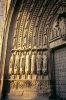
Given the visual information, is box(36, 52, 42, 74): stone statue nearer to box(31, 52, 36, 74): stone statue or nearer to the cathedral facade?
the cathedral facade

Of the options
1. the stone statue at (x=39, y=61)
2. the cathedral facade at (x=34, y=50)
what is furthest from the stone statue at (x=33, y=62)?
the stone statue at (x=39, y=61)

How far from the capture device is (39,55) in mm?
6102

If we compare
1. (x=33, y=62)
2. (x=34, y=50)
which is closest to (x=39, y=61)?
(x=33, y=62)

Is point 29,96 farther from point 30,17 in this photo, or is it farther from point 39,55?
point 30,17

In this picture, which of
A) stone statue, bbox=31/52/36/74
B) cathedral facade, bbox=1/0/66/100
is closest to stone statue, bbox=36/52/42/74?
cathedral facade, bbox=1/0/66/100

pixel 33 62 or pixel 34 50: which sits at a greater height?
pixel 34 50

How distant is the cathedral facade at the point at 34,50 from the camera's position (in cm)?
588

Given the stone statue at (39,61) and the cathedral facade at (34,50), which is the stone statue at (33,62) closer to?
the cathedral facade at (34,50)

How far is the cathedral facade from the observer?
588 centimetres

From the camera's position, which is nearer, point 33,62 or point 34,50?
point 33,62

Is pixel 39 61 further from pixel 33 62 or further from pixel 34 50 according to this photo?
pixel 34 50

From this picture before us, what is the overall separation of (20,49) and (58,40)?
4.27 feet

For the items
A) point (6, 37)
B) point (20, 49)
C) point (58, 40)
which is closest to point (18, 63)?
point (20, 49)

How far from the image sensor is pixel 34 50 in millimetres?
6176
